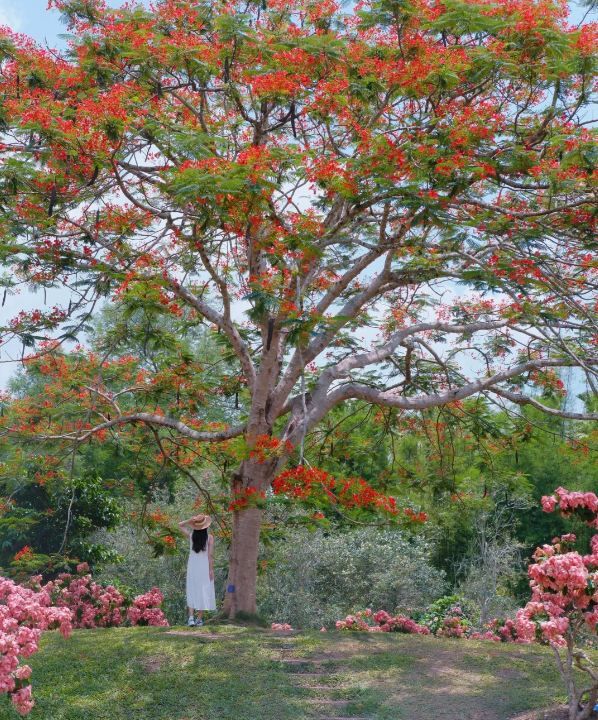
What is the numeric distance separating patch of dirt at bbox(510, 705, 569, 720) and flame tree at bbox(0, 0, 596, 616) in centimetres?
243

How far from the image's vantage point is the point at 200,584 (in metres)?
10.7

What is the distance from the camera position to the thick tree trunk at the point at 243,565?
9.98 meters

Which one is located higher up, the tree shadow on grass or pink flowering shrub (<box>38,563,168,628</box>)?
pink flowering shrub (<box>38,563,168,628</box>)

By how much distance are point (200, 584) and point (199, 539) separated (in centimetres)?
54

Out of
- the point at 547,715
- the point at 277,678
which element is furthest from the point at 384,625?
the point at 547,715

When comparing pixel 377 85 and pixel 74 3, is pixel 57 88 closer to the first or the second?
pixel 74 3

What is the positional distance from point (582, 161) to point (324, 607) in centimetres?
995

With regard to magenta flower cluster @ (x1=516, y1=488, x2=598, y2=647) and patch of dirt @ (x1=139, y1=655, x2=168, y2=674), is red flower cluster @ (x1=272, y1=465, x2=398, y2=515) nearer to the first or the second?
patch of dirt @ (x1=139, y1=655, x2=168, y2=674)

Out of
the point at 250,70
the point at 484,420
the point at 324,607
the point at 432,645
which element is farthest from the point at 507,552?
the point at 250,70

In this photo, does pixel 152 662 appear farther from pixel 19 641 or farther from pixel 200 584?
pixel 200 584

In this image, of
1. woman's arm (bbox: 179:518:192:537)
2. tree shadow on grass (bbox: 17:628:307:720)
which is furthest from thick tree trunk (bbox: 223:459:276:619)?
tree shadow on grass (bbox: 17:628:307:720)

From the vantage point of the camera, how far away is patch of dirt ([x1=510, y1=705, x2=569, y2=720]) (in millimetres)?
6484

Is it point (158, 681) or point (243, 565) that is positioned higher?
point (243, 565)

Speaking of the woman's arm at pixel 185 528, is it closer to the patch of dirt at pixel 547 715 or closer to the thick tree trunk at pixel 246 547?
the thick tree trunk at pixel 246 547
